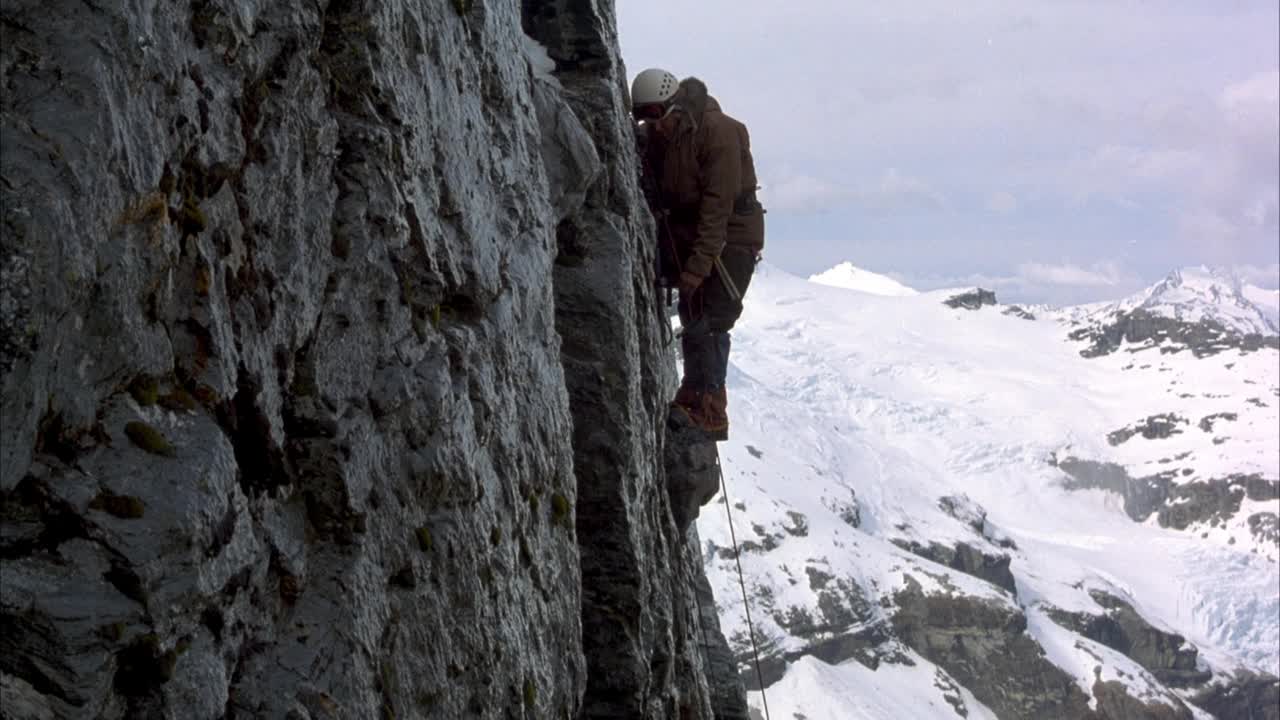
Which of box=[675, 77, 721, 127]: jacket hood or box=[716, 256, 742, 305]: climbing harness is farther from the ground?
box=[675, 77, 721, 127]: jacket hood

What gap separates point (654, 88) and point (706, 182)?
1060 millimetres

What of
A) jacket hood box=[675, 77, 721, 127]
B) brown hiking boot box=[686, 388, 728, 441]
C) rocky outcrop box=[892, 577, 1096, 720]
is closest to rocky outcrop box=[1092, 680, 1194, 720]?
rocky outcrop box=[892, 577, 1096, 720]

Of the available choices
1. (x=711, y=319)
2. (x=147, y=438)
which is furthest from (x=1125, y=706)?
(x=147, y=438)

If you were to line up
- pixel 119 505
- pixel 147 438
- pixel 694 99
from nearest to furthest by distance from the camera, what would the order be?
pixel 119 505 < pixel 147 438 < pixel 694 99

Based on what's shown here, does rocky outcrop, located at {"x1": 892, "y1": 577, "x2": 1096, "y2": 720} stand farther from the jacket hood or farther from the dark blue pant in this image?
the jacket hood

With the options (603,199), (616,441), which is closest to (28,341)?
(616,441)

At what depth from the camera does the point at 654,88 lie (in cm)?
1235

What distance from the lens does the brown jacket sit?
1216 centimetres

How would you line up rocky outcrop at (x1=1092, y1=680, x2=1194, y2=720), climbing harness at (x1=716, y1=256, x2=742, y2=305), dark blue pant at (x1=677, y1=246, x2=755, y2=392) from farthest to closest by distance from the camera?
rocky outcrop at (x1=1092, y1=680, x2=1194, y2=720)
dark blue pant at (x1=677, y1=246, x2=755, y2=392)
climbing harness at (x1=716, y1=256, x2=742, y2=305)

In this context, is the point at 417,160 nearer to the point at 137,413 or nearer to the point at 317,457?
the point at 317,457

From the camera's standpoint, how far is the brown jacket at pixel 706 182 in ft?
39.9

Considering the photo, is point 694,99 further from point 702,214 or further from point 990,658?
point 990,658

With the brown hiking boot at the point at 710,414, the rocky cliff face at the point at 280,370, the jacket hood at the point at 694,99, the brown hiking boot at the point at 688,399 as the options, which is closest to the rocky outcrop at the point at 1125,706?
the brown hiking boot at the point at 710,414

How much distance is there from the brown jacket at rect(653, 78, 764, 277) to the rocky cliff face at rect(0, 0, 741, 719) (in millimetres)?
3728
